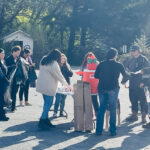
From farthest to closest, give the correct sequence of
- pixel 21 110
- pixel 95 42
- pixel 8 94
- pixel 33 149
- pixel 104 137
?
pixel 95 42, pixel 21 110, pixel 8 94, pixel 104 137, pixel 33 149

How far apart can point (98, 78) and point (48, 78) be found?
46.0 inches

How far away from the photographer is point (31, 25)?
1873 inches

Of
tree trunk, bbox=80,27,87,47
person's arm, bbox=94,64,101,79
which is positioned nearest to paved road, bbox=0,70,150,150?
person's arm, bbox=94,64,101,79

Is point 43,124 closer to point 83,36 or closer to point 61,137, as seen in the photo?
point 61,137

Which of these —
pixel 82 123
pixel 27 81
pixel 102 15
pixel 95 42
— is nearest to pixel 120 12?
pixel 102 15

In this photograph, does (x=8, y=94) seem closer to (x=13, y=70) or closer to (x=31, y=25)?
(x=13, y=70)

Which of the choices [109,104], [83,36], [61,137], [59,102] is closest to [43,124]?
[61,137]

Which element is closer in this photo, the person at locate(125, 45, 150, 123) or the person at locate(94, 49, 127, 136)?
the person at locate(94, 49, 127, 136)

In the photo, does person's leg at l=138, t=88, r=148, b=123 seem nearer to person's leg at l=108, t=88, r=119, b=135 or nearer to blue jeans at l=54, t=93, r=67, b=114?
person's leg at l=108, t=88, r=119, b=135

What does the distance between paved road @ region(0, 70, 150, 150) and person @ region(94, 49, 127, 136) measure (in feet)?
1.06

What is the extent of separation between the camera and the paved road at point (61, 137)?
8109mm

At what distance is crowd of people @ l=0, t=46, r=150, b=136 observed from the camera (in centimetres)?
923

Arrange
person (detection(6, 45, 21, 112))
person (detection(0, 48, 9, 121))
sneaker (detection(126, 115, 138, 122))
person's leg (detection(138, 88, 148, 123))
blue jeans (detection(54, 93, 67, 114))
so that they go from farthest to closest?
person (detection(6, 45, 21, 112)) → blue jeans (detection(54, 93, 67, 114)) → sneaker (detection(126, 115, 138, 122)) → person's leg (detection(138, 88, 148, 123)) → person (detection(0, 48, 9, 121))

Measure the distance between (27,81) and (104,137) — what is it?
5095 millimetres
